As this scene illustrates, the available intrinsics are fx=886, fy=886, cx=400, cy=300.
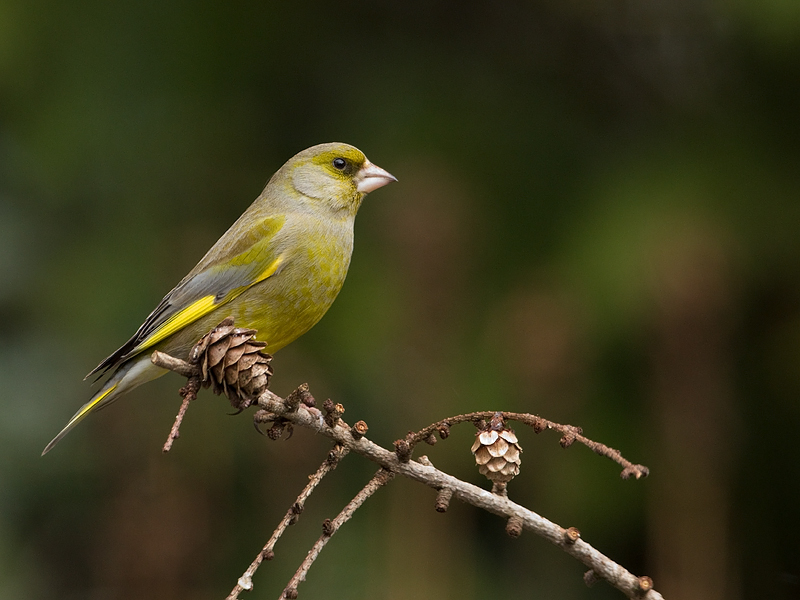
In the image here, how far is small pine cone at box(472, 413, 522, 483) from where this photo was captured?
1603 millimetres

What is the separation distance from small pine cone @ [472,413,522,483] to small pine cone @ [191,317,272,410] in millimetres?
478

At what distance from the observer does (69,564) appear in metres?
4.12

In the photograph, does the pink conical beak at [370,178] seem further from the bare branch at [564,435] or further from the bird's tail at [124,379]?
the bare branch at [564,435]

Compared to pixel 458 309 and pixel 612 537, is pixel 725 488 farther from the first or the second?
pixel 458 309

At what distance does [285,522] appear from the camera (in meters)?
1.49

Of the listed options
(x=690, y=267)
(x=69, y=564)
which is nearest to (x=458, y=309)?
(x=690, y=267)

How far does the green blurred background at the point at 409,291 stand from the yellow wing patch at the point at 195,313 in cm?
79

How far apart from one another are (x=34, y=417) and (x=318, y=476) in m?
2.56

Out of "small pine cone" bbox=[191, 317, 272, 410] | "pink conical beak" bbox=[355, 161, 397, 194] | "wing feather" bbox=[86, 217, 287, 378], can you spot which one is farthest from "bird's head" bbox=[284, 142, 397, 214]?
"small pine cone" bbox=[191, 317, 272, 410]

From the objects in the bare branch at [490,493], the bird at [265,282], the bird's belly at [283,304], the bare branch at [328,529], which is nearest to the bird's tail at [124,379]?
the bird at [265,282]

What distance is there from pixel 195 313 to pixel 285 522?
155cm

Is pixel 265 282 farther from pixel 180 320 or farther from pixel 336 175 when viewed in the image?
pixel 336 175

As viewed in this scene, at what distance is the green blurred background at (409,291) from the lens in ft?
11.5

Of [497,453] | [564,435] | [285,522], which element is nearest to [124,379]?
[285,522]
